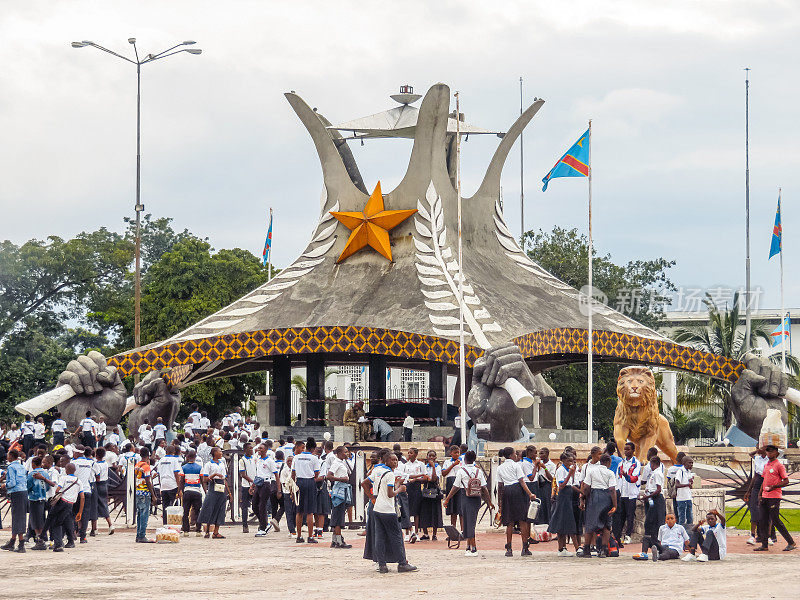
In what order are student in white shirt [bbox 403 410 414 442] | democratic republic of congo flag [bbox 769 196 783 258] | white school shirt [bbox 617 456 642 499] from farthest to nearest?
1. democratic republic of congo flag [bbox 769 196 783 258]
2. student in white shirt [bbox 403 410 414 442]
3. white school shirt [bbox 617 456 642 499]

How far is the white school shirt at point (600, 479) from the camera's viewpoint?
1883cm

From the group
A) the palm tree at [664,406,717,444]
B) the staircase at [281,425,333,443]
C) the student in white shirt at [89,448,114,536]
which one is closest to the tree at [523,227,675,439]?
the palm tree at [664,406,717,444]

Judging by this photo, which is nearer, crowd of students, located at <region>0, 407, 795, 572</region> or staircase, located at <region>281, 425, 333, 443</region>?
crowd of students, located at <region>0, 407, 795, 572</region>

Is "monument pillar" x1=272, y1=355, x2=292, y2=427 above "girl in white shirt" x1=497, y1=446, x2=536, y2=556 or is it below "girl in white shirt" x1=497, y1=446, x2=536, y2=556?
above

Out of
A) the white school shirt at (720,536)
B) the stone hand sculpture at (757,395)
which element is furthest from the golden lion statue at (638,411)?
the stone hand sculpture at (757,395)

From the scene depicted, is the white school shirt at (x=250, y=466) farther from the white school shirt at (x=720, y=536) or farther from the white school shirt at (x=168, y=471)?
the white school shirt at (x=720, y=536)

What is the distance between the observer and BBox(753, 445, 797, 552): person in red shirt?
1912 cm

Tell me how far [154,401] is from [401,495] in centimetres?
2144

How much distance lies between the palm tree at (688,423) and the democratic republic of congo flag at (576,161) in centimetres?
2439

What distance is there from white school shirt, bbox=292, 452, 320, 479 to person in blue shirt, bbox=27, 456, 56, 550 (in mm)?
3948

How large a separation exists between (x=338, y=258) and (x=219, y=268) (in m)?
12.9

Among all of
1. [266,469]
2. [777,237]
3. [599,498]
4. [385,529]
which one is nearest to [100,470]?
[266,469]

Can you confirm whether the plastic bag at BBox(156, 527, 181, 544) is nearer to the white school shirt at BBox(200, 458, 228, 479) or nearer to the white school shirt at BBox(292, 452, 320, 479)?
the white school shirt at BBox(200, 458, 228, 479)

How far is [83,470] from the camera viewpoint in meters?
21.1
